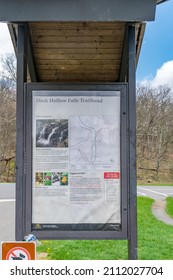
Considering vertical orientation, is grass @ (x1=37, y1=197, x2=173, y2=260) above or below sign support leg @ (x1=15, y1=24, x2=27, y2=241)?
below

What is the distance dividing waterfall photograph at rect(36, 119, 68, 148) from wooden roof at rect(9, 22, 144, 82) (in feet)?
3.14

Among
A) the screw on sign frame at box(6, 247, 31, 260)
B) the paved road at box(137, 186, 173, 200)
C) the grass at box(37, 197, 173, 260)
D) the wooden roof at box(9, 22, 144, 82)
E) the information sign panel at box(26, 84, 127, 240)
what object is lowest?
the paved road at box(137, 186, 173, 200)

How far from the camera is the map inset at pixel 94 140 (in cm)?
308

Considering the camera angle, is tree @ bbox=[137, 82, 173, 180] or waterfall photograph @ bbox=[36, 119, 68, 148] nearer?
waterfall photograph @ bbox=[36, 119, 68, 148]

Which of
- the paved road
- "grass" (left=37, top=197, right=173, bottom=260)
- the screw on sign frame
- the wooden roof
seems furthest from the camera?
the paved road

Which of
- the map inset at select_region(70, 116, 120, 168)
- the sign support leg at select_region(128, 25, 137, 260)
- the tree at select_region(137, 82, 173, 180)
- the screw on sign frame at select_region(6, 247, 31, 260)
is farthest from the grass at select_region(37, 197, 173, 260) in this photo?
the tree at select_region(137, 82, 173, 180)

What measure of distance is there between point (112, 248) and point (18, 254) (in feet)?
10.8

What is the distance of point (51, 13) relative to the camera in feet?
8.75

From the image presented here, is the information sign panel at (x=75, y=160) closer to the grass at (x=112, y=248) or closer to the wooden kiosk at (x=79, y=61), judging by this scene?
the wooden kiosk at (x=79, y=61)

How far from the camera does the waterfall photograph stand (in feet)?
10.1

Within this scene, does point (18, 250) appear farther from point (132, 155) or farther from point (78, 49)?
point (78, 49)

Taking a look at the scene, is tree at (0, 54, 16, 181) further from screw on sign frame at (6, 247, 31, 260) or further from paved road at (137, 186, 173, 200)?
screw on sign frame at (6, 247, 31, 260)

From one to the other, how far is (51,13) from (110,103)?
91cm

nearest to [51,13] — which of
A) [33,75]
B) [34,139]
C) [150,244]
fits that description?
[34,139]
